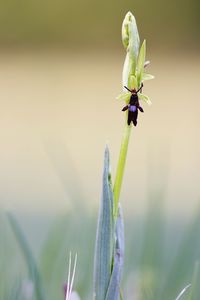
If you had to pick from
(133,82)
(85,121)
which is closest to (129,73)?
(133,82)

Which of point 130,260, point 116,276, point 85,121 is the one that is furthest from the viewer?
point 85,121

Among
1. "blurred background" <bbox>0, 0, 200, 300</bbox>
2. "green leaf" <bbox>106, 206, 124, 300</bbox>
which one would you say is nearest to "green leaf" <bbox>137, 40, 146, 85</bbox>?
"green leaf" <bbox>106, 206, 124, 300</bbox>

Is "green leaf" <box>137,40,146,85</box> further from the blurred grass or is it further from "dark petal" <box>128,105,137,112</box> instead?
the blurred grass

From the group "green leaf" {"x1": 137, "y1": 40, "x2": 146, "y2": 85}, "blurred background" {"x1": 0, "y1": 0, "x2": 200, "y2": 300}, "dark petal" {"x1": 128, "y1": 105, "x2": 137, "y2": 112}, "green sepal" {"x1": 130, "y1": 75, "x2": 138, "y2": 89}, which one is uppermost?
"green leaf" {"x1": 137, "y1": 40, "x2": 146, "y2": 85}

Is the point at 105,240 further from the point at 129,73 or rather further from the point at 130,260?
the point at 130,260

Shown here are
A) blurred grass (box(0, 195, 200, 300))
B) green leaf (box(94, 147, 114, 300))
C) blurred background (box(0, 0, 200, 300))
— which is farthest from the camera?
blurred background (box(0, 0, 200, 300))

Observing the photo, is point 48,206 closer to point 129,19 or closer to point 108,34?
point 129,19

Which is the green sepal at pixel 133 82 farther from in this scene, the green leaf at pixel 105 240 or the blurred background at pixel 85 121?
the blurred background at pixel 85 121
